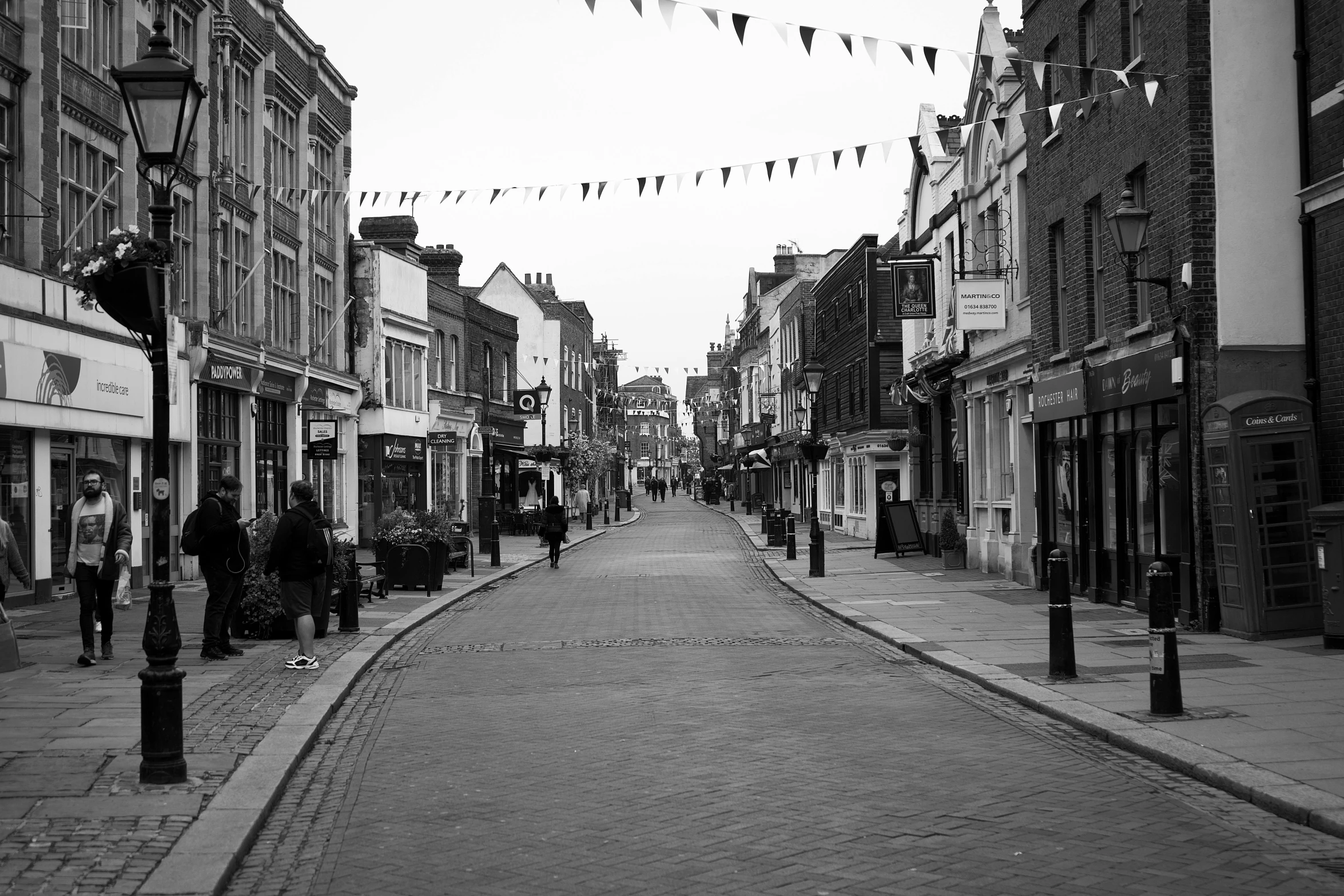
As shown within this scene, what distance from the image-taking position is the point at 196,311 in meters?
26.0

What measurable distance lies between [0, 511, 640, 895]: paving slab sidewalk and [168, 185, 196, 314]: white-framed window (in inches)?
407

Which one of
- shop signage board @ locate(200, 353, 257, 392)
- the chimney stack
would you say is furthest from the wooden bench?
the chimney stack

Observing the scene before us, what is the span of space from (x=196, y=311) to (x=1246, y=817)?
2273cm

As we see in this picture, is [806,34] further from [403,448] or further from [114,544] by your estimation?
[403,448]

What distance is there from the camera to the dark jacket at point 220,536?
13.7 metres

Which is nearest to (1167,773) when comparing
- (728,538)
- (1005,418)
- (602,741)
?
(602,741)

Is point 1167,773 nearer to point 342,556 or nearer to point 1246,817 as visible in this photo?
point 1246,817

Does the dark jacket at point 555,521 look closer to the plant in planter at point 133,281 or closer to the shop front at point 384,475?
the shop front at point 384,475

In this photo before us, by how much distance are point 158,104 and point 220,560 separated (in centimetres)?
652

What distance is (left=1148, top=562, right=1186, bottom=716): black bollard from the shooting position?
9.83 meters


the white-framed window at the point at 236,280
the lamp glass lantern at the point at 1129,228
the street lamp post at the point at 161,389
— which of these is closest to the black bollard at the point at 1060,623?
the lamp glass lantern at the point at 1129,228

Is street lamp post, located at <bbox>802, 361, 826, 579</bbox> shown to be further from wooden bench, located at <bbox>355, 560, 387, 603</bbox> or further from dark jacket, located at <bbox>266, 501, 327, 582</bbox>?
dark jacket, located at <bbox>266, 501, 327, 582</bbox>

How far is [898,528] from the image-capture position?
105 ft

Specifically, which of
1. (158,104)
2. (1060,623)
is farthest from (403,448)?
(158,104)
